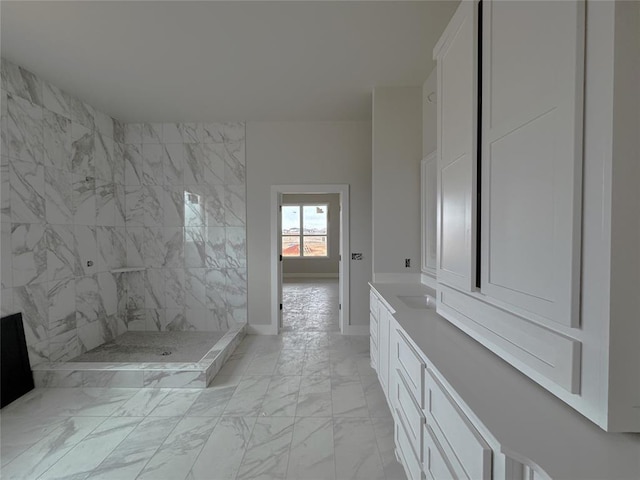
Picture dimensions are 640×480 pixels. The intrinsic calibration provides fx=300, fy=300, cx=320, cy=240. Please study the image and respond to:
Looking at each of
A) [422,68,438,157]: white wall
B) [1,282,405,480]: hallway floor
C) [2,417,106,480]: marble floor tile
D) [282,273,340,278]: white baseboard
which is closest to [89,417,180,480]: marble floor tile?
[1,282,405,480]: hallway floor

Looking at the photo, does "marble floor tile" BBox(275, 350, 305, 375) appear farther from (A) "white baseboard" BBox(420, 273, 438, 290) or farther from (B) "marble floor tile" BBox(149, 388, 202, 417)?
(A) "white baseboard" BBox(420, 273, 438, 290)

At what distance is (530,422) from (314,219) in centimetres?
871

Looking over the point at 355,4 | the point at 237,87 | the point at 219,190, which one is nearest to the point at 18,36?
the point at 237,87

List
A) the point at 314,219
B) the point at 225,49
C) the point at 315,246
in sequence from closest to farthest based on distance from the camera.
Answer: the point at 225,49, the point at 314,219, the point at 315,246

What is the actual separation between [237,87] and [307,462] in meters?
3.35

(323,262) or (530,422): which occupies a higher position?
(530,422)

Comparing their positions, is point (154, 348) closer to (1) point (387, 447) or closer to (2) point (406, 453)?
(1) point (387, 447)

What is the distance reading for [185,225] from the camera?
425 cm

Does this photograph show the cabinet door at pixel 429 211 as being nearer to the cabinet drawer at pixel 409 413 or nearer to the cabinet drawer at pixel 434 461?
the cabinet drawer at pixel 409 413

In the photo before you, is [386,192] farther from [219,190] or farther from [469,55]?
[219,190]

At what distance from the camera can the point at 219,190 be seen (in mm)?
4219

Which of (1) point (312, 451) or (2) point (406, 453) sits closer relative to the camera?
(2) point (406, 453)

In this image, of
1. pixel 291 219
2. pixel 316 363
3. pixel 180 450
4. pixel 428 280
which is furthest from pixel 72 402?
pixel 291 219

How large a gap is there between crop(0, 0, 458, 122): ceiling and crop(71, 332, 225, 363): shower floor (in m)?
2.94
